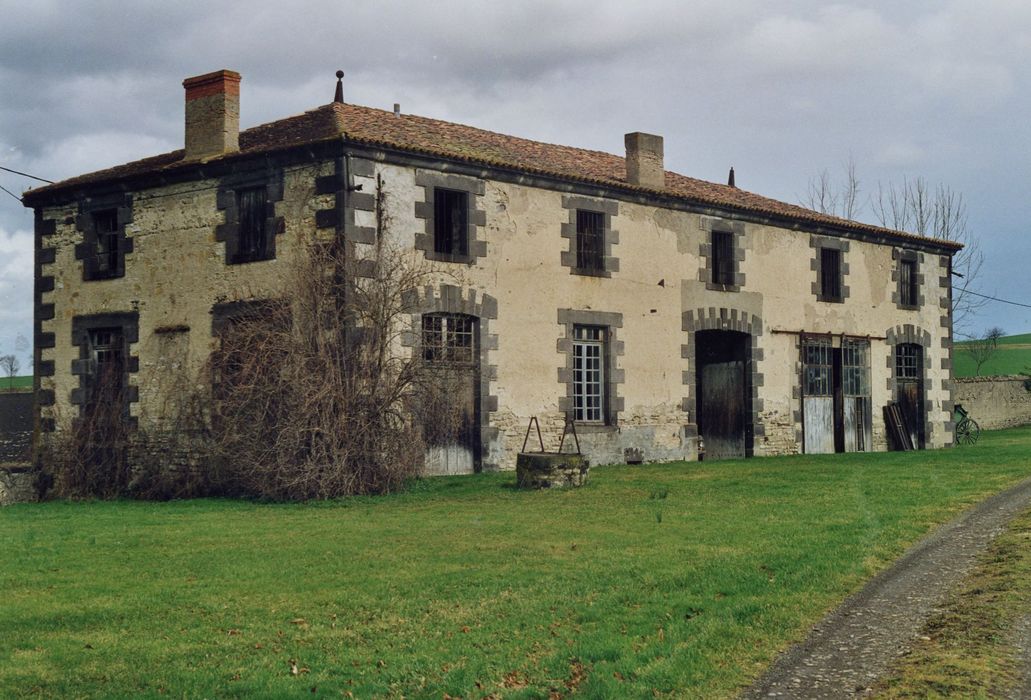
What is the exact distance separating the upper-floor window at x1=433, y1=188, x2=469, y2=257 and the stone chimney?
4632 millimetres

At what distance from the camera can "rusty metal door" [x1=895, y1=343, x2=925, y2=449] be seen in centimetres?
2731

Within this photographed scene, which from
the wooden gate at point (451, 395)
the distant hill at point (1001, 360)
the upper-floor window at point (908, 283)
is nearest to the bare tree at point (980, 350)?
the distant hill at point (1001, 360)

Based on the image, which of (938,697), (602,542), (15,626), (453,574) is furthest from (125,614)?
(938,697)

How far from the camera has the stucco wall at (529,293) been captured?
18469 mm

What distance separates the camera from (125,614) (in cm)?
812

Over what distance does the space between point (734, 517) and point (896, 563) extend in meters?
3.02

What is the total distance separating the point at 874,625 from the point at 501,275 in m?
12.5

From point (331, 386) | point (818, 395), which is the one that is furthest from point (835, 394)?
point (331, 386)

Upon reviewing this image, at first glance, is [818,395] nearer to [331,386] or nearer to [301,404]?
[331,386]

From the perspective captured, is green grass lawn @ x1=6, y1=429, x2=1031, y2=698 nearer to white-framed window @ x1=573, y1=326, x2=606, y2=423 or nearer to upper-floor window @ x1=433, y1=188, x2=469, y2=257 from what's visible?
upper-floor window @ x1=433, y1=188, x2=469, y2=257

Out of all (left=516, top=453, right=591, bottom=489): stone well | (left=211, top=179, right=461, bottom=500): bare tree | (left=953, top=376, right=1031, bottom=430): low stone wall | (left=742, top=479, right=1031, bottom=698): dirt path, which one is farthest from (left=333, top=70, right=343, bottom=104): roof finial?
(left=953, top=376, right=1031, bottom=430): low stone wall

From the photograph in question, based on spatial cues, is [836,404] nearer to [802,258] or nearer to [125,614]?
[802,258]

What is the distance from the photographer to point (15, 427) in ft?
85.7

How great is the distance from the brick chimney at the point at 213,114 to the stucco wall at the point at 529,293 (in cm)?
71
